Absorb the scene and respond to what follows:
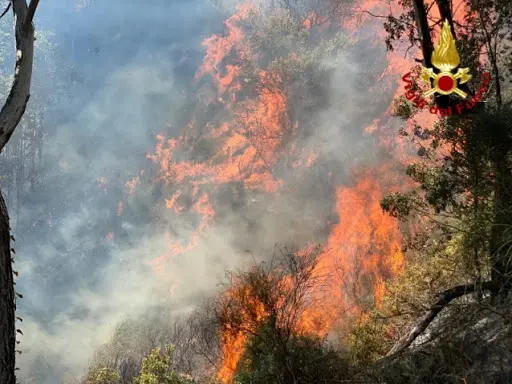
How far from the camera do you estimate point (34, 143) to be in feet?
177

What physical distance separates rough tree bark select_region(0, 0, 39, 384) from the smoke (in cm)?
2676

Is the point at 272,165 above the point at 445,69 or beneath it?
above

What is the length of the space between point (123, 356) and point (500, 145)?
26502 mm

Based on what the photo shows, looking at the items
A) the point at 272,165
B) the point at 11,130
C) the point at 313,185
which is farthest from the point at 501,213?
the point at 272,165

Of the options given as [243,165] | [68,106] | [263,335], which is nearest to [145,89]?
[68,106]

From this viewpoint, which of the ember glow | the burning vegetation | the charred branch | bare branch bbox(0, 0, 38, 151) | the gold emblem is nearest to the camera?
bare branch bbox(0, 0, 38, 151)

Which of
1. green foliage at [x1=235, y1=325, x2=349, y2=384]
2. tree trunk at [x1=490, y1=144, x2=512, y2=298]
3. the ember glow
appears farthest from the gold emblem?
the ember glow

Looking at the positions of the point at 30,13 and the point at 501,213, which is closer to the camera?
the point at 30,13

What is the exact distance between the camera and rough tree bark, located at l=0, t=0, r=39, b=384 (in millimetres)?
2688

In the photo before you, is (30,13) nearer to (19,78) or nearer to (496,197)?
(19,78)

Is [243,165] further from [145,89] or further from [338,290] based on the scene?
[145,89]

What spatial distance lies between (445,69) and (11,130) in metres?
5.02

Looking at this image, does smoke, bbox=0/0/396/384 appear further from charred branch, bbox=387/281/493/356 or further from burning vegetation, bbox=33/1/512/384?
charred branch, bbox=387/281/493/356

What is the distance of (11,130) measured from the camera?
2932 millimetres
